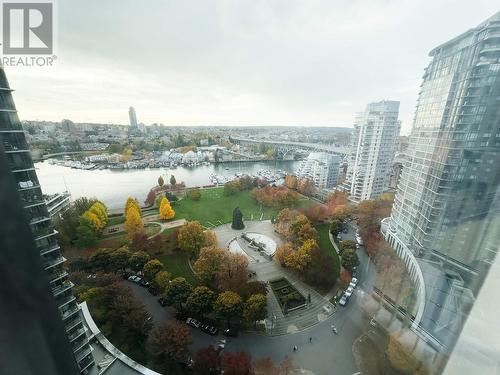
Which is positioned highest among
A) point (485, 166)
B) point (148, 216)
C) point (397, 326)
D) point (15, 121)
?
point (15, 121)

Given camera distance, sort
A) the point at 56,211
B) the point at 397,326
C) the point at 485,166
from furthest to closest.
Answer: the point at 56,211 < the point at 397,326 < the point at 485,166

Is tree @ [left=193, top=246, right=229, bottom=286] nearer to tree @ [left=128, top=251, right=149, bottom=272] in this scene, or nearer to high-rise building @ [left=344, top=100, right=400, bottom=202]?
tree @ [left=128, top=251, right=149, bottom=272]

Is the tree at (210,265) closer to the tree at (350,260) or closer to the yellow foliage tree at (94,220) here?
the tree at (350,260)

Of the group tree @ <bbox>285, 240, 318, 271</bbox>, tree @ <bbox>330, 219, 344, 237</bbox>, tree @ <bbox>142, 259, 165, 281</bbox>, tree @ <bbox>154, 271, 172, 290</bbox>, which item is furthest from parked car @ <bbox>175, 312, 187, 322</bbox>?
tree @ <bbox>330, 219, 344, 237</bbox>

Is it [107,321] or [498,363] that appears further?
[107,321]

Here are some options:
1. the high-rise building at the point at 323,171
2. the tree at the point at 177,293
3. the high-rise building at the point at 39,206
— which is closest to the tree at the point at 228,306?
the tree at the point at 177,293

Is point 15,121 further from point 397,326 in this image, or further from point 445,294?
point 397,326

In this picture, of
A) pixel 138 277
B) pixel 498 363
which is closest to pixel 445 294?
pixel 498 363
